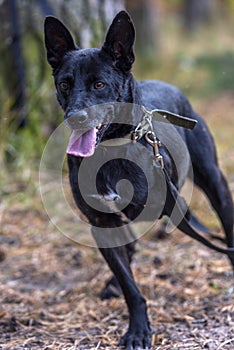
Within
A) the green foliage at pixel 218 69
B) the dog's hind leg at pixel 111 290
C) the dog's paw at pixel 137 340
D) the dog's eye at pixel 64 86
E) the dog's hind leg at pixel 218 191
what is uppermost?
the green foliage at pixel 218 69

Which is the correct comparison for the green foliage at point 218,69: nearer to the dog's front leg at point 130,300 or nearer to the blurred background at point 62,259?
the blurred background at point 62,259

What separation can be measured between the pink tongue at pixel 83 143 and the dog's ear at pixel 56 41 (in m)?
0.53

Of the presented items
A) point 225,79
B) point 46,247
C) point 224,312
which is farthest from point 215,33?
point 224,312

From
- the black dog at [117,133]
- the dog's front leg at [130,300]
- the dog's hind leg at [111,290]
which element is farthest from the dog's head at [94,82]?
the dog's hind leg at [111,290]

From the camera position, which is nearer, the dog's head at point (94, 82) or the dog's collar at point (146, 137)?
the dog's head at point (94, 82)

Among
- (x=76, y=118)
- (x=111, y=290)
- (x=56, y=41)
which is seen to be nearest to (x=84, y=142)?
(x=76, y=118)

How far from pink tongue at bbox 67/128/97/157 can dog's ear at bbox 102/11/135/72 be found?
42 centimetres

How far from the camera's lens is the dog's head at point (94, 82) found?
2.93m

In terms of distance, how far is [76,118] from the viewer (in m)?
2.87

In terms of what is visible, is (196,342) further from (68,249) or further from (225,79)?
(225,79)

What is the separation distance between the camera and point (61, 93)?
3125 millimetres

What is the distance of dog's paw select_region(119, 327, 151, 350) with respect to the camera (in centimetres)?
341

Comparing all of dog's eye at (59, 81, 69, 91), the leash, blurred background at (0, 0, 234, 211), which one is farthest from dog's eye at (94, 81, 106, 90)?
blurred background at (0, 0, 234, 211)

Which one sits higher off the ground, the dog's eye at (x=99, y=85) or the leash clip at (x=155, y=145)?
the dog's eye at (x=99, y=85)
